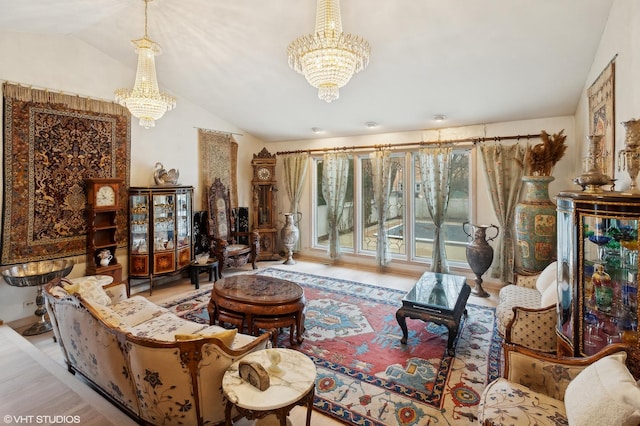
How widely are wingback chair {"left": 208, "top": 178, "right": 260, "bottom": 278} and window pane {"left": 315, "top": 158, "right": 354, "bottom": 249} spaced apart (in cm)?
143

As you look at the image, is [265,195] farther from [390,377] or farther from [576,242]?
[576,242]

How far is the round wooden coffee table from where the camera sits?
3020 mm

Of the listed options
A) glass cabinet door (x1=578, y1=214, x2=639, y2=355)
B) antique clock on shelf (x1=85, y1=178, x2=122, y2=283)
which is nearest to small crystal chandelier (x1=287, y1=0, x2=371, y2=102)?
glass cabinet door (x1=578, y1=214, x2=639, y2=355)

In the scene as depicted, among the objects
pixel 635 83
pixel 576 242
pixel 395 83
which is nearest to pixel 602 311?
pixel 576 242

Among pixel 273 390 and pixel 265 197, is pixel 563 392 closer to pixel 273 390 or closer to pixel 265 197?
pixel 273 390

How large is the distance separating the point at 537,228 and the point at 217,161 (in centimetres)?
519

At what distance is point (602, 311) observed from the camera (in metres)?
1.92

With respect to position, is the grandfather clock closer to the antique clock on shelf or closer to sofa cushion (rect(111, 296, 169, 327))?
the antique clock on shelf

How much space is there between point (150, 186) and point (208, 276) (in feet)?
5.85

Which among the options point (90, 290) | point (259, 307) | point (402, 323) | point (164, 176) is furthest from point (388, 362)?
point (164, 176)

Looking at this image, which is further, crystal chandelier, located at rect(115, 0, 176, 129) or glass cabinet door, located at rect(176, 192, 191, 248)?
glass cabinet door, located at rect(176, 192, 191, 248)

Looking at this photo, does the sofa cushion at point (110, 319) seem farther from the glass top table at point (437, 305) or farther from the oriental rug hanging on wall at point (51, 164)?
the oriental rug hanging on wall at point (51, 164)

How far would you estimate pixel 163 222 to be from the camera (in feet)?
16.0

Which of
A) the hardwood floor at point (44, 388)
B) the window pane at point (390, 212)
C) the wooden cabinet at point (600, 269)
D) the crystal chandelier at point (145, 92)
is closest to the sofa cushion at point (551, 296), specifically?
the wooden cabinet at point (600, 269)
